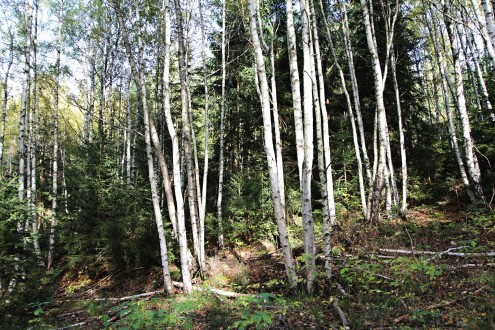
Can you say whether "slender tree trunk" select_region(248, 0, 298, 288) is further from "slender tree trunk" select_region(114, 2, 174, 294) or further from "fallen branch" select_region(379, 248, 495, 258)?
"slender tree trunk" select_region(114, 2, 174, 294)

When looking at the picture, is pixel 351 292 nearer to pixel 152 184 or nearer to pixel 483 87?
pixel 152 184

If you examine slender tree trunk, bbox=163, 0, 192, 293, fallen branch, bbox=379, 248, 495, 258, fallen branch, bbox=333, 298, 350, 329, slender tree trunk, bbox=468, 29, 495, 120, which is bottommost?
fallen branch, bbox=333, 298, 350, 329

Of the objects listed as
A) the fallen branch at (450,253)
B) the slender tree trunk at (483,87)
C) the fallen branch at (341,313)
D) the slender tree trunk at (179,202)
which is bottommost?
the fallen branch at (341,313)

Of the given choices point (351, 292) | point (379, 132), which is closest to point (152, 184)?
point (351, 292)

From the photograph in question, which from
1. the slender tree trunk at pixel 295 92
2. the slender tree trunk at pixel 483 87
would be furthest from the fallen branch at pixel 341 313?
the slender tree trunk at pixel 483 87

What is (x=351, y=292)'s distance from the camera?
467 cm

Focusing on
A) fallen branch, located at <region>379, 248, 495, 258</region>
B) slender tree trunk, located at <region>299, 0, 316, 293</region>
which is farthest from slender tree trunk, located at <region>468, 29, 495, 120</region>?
slender tree trunk, located at <region>299, 0, 316, 293</region>

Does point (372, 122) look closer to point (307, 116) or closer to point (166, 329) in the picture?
point (307, 116)

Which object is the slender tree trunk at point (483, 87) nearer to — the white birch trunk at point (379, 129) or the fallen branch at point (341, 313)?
Answer: the white birch trunk at point (379, 129)

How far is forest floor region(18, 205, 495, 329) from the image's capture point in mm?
3436

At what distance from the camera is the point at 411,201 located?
37.1ft

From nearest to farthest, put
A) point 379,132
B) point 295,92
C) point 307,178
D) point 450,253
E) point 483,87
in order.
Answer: point 307,178
point 295,92
point 450,253
point 379,132
point 483,87

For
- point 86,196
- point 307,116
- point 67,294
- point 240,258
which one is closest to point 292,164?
point 240,258

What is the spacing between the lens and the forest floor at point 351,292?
344 centimetres
